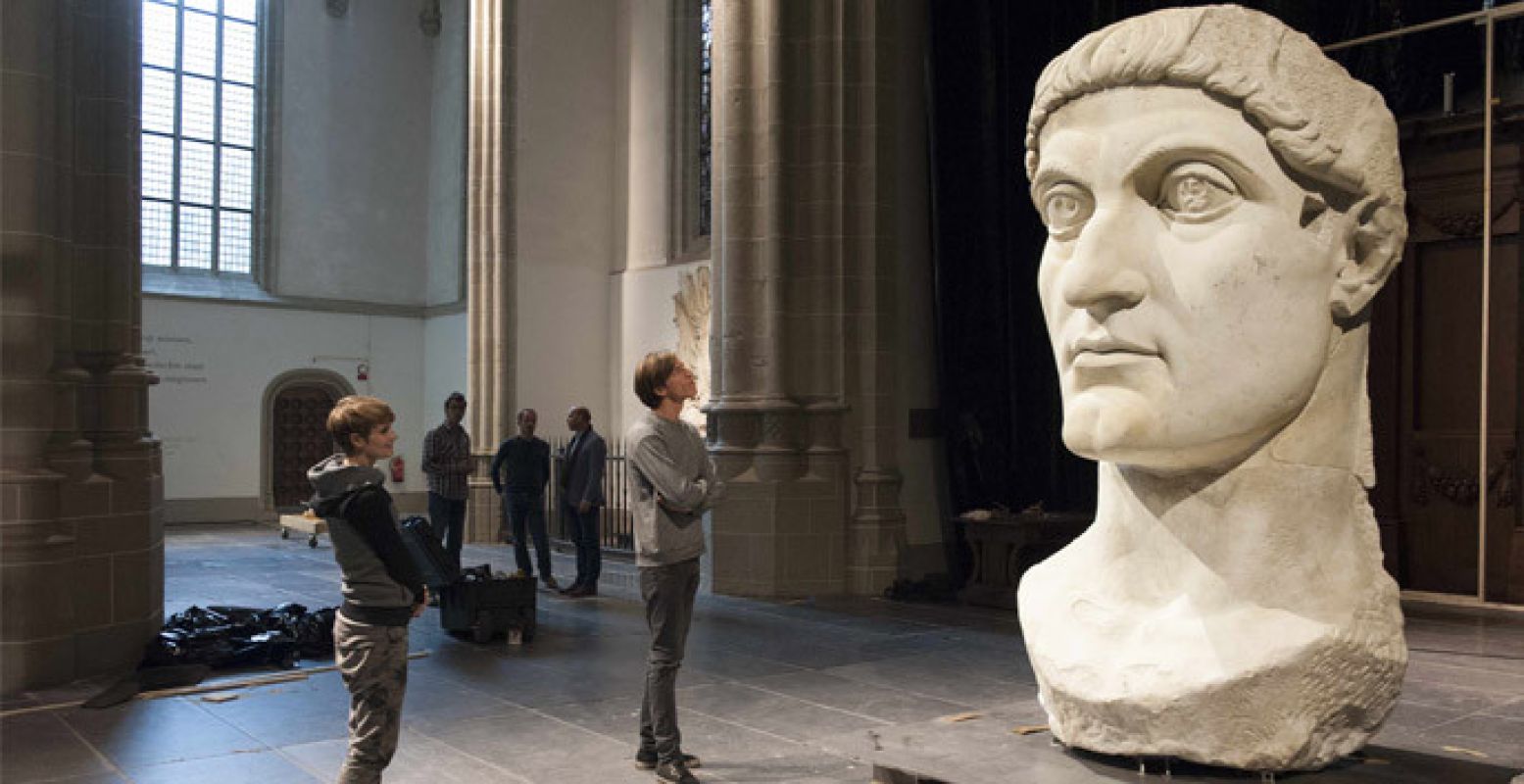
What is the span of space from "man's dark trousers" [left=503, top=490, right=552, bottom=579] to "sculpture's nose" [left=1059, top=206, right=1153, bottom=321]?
23.3 ft

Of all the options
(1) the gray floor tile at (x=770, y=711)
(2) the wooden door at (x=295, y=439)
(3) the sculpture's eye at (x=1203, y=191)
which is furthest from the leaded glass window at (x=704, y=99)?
(3) the sculpture's eye at (x=1203, y=191)

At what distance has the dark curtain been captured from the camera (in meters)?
9.91

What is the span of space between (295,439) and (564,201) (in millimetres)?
5819

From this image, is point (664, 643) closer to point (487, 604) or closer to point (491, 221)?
point (487, 604)

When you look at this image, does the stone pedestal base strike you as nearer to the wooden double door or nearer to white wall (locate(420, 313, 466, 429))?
the wooden double door

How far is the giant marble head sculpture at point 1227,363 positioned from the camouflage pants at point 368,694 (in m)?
1.92

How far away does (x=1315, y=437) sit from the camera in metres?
3.38

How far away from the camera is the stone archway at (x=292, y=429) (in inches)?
706

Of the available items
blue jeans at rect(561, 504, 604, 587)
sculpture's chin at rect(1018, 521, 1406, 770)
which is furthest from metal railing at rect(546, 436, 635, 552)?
sculpture's chin at rect(1018, 521, 1406, 770)

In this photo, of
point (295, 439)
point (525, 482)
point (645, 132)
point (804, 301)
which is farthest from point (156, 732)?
point (295, 439)

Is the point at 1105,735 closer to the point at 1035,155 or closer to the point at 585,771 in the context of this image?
the point at 1035,155

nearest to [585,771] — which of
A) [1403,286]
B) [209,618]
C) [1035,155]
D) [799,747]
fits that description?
[799,747]

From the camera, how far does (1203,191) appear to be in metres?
3.20

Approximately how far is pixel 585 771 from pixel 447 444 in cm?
505
